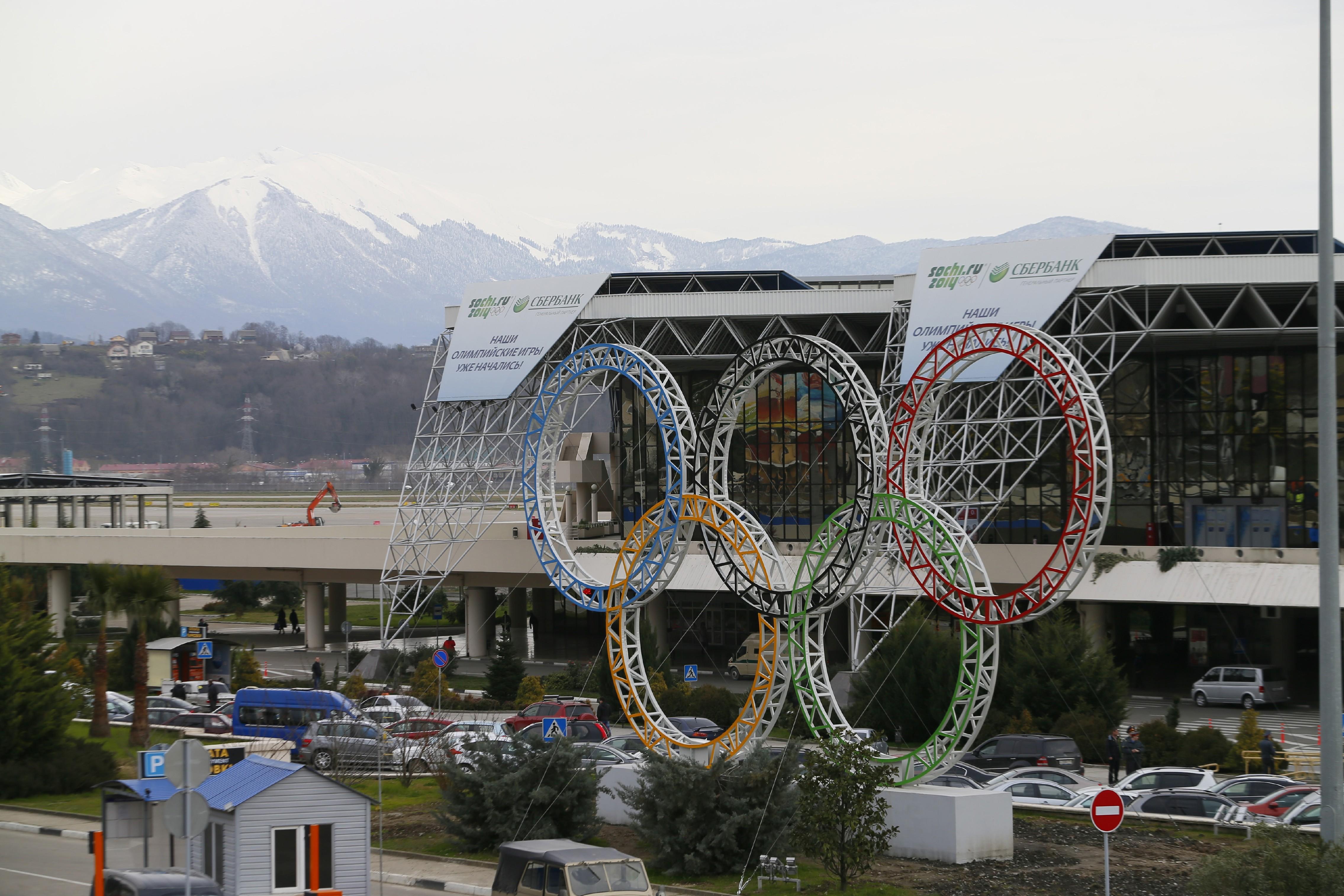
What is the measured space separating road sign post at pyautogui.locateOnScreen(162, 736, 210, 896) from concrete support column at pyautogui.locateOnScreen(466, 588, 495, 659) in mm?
48431

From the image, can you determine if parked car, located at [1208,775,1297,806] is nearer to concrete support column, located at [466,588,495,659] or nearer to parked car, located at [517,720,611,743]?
parked car, located at [517,720,611,743]

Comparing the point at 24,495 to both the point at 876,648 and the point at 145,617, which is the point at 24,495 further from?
the point at 876,648

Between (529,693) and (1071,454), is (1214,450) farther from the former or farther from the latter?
(1071,454)

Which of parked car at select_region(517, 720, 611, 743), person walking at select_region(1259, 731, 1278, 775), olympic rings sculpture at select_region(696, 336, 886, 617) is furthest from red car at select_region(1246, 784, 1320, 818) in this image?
parked car at select_region(517, 720, 611, 743)

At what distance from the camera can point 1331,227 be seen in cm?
1596

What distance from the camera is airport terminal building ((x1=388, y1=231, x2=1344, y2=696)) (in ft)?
166

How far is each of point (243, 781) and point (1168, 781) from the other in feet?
58.3

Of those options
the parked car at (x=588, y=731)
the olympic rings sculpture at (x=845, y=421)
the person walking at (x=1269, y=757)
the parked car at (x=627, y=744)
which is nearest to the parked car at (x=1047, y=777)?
the person walking at (x=1269, y=757)

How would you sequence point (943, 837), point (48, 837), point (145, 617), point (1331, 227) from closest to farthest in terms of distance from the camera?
point (1331, 227) < point (943, 837) < point (48, 837) < point (145, 617)

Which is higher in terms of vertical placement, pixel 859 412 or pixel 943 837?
pixel 859 412

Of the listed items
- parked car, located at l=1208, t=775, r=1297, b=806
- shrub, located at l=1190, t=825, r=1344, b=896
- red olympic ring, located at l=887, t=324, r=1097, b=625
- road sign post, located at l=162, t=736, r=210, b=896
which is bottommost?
parked car, located at l=1208, t=775, r=1297, b=806

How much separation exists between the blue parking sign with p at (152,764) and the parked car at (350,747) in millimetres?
9541

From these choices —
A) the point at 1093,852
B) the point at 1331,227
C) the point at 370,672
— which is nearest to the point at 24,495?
the point at 370,672

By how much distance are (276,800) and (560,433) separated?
25.9 metres
